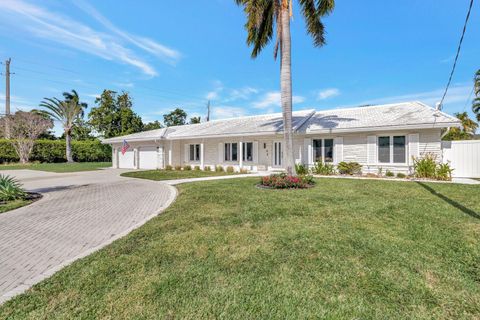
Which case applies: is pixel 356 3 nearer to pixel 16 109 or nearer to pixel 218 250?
pixel 218 250

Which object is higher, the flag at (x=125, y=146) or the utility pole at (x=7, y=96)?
the utility pole at (x=7, y=96)

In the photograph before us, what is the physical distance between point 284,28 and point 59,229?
11.6 m

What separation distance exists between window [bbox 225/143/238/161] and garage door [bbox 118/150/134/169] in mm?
11409

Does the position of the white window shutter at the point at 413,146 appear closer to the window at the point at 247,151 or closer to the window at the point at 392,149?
the window at the point at 392,149

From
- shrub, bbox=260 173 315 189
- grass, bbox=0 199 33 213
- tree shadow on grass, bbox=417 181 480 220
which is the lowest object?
grass, bbox=0 199 33 213

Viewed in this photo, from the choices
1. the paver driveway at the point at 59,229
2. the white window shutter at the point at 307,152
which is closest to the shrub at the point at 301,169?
the white window shutter at the point at 307,152

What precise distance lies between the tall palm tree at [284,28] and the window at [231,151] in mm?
8370

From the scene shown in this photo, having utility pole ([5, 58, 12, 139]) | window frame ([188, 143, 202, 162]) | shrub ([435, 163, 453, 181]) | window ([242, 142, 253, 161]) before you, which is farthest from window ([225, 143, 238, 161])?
utility pole ([5, 58, 12, 139])

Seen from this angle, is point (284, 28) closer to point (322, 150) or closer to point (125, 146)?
point (322, 150)

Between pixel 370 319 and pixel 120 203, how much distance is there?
7801 millimetres

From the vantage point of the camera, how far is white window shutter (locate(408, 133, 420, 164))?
1319cm

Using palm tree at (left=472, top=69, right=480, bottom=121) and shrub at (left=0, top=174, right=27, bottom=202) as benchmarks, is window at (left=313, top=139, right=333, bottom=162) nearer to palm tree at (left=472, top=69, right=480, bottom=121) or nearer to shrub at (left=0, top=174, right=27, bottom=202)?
shrub at (left=0, top=174, right=27, bottom=202)

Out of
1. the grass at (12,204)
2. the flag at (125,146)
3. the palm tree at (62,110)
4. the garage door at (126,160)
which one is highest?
the palm tree at (62,110)

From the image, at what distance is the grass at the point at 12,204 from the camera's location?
7.48 metres
